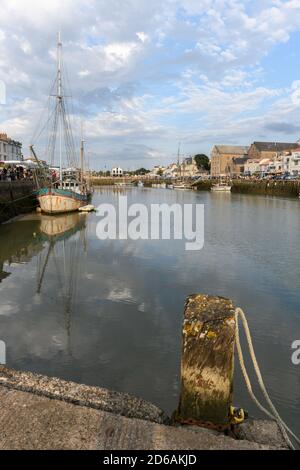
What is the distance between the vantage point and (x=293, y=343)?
7922 mm

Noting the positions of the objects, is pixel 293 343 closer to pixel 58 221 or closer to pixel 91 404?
pixel 91 404

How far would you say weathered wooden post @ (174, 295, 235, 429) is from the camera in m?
3.44

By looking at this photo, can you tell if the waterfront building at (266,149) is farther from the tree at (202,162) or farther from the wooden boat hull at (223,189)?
the wooden boat hull at (223,189)

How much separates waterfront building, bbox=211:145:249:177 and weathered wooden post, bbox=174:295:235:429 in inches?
5513

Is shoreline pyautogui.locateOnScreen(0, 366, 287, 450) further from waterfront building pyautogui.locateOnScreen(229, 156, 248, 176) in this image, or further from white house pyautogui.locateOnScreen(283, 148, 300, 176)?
waterfront building pyautogui.locateOnScreen(229, 156, 248, 176)

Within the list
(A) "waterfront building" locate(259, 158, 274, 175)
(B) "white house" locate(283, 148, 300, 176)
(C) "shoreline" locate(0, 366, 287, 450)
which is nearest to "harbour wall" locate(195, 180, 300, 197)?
(B) "white house" locate(283, 148, 300, 176)

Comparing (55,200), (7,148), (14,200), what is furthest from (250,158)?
(14,200)

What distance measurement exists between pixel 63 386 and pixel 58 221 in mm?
26693

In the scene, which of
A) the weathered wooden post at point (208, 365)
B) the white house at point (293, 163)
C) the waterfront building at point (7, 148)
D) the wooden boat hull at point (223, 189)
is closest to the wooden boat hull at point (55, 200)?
the weathered wooden post at point (208, 365)

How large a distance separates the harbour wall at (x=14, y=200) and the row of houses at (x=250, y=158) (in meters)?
79.1

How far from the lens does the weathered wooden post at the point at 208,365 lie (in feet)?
11.3

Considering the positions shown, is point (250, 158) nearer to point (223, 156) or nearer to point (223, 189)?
point (223, 156)

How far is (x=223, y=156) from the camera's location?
143625 millimetres
